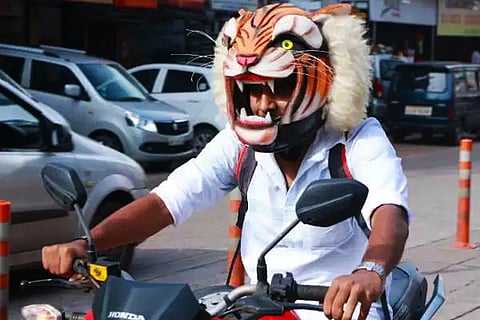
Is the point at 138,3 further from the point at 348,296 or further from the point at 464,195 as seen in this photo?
the point at 348,296

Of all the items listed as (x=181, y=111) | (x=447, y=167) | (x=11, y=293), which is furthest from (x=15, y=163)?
(x=447, y=167)

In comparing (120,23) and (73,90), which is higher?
(120,23)

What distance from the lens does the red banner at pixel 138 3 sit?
19453 mm

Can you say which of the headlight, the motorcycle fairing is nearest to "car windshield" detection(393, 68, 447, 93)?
the headlight

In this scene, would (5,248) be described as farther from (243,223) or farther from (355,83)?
(355,83)

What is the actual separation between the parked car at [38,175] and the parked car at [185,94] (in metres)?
→ 8.42

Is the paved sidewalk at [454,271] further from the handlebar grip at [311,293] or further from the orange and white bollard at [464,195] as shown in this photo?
the handlebar grip at [311,293]

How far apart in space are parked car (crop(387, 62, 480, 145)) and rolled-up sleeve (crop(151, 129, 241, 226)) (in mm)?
18221

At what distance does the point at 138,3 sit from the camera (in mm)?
19781

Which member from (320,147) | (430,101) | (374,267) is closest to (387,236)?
(374,267)

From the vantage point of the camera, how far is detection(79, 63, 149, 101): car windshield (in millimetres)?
15742

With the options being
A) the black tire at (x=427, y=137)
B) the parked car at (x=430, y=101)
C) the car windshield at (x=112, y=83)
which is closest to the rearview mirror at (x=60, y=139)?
the car windshield at (x=112, y=83)

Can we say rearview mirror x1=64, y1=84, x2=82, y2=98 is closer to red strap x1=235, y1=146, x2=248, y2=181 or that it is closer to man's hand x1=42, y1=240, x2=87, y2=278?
red strap x1=235, y1=146, x2=248, y2=181

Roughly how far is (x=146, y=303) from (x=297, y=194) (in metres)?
1.05
